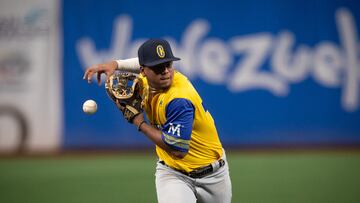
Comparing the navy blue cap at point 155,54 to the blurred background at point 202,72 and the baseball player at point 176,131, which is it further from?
the blurred background at point 202,72

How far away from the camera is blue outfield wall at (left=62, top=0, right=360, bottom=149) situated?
39.9ft

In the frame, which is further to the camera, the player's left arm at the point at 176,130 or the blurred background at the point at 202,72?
the blurred background at the point at 202,72

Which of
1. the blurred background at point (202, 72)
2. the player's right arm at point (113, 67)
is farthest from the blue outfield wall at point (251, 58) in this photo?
the player's right arm at point (113, 67)

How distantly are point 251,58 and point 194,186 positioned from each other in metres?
7.57

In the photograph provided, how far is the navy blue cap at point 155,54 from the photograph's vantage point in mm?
4621

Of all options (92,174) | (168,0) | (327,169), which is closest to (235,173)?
(327,169)

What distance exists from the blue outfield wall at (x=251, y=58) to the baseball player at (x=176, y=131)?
720 cm

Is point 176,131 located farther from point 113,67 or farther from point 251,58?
point 251,58

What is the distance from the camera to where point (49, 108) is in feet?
41.5

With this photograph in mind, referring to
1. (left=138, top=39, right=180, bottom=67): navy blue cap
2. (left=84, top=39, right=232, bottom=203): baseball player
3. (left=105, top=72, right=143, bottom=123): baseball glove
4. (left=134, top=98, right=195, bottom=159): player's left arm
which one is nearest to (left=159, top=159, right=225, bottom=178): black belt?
(left=84, top=39, right=232, bottom=203): baseball player

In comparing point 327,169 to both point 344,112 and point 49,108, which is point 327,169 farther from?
point 49,108

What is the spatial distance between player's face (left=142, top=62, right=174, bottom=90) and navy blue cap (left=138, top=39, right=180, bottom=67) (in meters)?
0.05

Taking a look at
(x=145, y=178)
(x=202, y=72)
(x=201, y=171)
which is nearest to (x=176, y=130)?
(x=201, y=171)

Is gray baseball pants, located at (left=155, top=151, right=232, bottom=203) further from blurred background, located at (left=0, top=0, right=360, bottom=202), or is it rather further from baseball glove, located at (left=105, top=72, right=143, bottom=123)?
blurred background, located at (left=0, top=0, right=360, bottom=202)
